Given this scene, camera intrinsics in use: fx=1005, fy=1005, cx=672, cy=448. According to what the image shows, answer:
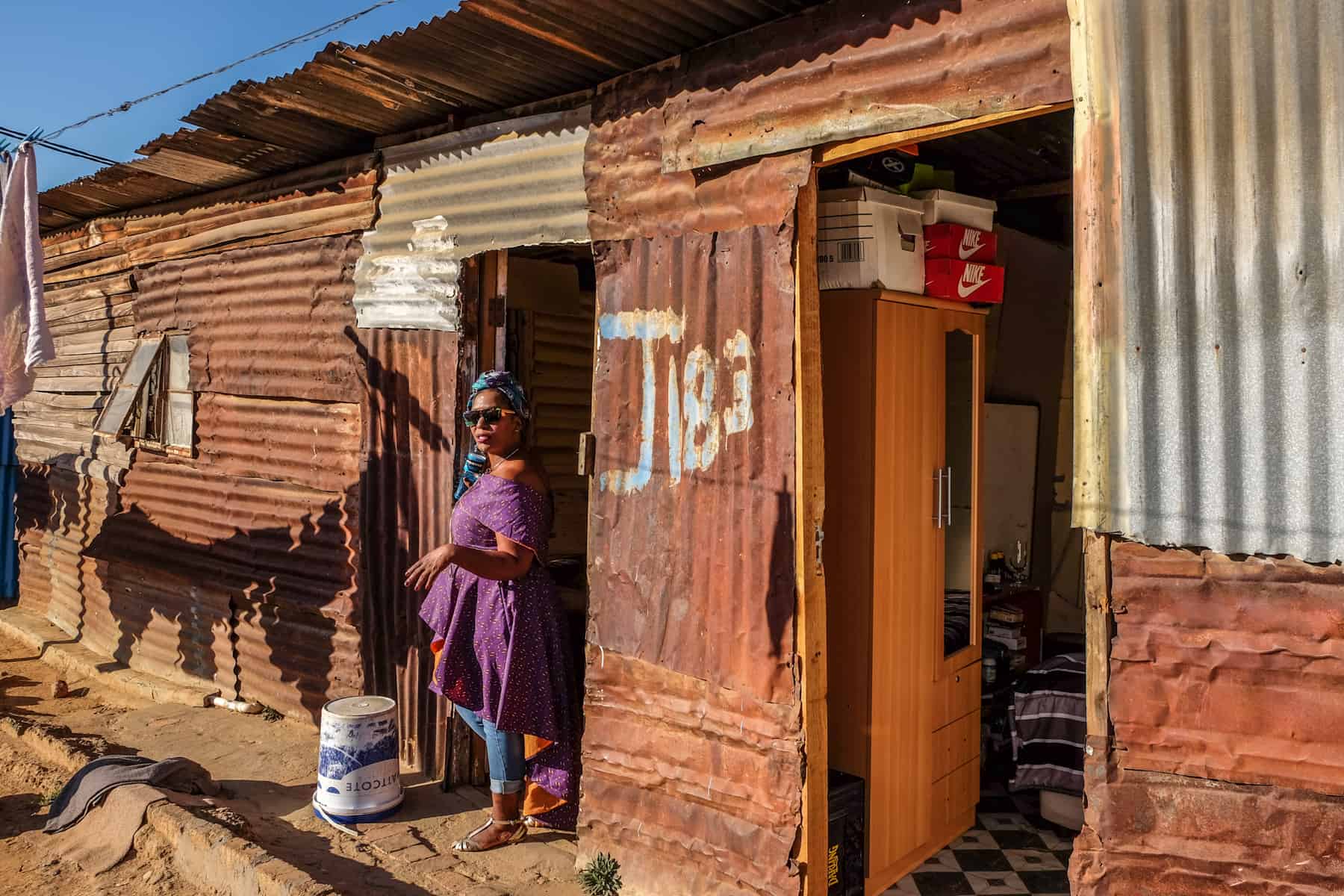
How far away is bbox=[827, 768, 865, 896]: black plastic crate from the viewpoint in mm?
4000

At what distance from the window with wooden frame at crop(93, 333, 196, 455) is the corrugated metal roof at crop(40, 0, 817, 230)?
1.53 m

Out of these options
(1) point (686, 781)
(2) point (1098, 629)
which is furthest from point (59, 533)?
(2) point (1098, 629)

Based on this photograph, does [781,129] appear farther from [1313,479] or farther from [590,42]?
[1313,479]

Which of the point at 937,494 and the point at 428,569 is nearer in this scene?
the point at 428,569

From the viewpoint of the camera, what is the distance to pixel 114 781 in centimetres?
521

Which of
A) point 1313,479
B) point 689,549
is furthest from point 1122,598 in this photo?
point 689,549

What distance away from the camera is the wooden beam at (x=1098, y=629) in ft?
9.57

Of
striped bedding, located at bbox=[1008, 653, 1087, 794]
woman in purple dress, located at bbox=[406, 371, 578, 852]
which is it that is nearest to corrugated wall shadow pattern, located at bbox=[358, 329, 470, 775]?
woman in purple dress, located at bbox=[406, 371, 578, 852]

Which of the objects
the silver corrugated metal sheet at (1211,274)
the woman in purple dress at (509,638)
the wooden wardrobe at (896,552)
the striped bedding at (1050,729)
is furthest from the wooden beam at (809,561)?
the striped bedding at (1050,729)

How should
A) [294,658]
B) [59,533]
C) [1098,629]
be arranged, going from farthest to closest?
[59,533]
[294,658]
[1098,629]

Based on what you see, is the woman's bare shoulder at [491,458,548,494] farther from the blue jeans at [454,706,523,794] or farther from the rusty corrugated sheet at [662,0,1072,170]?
the rusty corrugated sheet at [662,0,1072,170]

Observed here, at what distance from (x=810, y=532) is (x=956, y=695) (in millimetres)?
1611

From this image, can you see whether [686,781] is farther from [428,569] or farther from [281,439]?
[281,439]

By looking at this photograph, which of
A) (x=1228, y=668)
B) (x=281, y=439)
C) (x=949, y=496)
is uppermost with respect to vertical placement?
(x=281, y=439)
